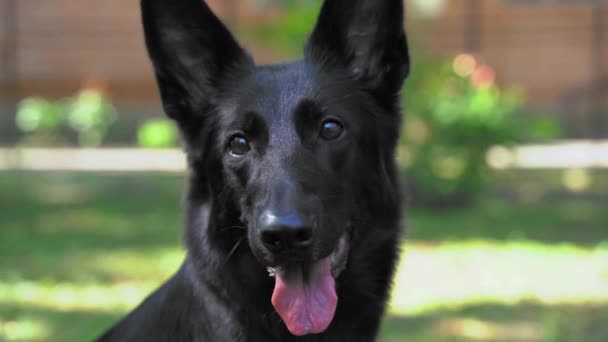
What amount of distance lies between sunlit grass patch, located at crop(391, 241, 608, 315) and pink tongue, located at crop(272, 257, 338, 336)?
2.85m

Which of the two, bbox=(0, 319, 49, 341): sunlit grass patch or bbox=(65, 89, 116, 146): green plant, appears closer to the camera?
bbox=(0, 319, 49, 341): sunlit grass patch

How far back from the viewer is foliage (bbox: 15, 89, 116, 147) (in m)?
16.5

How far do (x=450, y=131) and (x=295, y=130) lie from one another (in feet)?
23.6

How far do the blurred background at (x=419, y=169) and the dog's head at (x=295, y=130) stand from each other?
0.58 meters

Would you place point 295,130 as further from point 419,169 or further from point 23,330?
point 419,169

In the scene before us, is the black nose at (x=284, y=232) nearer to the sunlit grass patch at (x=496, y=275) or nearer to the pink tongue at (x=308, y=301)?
the pink tongue at (x=308, y=301)

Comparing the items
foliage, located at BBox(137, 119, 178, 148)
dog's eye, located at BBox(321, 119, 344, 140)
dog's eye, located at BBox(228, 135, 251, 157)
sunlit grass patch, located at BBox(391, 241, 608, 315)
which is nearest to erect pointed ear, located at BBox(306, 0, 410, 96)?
dog's eye, located at BBox(321, 119, 344, 140)

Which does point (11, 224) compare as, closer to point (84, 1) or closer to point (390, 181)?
point (390, 181)

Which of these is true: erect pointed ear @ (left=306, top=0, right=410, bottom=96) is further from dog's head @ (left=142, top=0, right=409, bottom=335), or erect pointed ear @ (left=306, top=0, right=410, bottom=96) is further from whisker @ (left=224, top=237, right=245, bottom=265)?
whisker @ (left=224, top=237, right=245, bottom=265)

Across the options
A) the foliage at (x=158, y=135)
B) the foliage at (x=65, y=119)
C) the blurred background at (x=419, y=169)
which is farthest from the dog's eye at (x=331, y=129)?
the foliage at (x=65, y=119)

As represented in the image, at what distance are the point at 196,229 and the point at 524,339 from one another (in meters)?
2.86

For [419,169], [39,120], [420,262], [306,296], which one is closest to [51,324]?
[306,296]

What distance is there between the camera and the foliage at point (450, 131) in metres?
9.93

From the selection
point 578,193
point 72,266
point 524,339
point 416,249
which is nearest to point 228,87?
point 524,339
